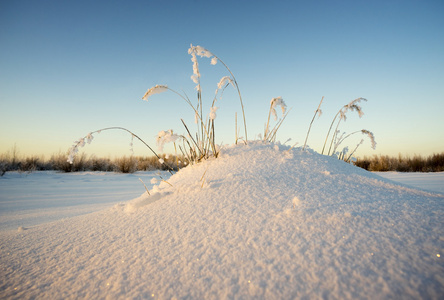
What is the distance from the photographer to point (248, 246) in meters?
0.91

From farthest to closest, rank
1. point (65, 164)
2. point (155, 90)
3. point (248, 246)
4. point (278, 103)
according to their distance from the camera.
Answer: point (65, 164)
point (278, 103)
point (155, 90)
point (248, 246)

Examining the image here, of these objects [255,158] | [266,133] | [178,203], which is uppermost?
[266,133]

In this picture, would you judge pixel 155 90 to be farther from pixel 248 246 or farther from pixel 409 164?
pixel 409 164

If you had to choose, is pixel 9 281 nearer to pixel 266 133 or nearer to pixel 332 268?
pixel 332 268

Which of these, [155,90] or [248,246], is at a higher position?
[155,90]

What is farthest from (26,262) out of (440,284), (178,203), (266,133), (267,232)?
(266,133)

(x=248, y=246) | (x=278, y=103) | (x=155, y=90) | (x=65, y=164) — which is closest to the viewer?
(x=248, y=246)

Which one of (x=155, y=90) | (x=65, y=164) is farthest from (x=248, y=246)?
(x=65, y=164)

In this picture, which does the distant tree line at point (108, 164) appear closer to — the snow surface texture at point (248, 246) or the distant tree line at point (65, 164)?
the distant tree line at point (65, 164)

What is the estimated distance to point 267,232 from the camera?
3.23 ft

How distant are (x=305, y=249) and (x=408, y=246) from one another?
0.39m

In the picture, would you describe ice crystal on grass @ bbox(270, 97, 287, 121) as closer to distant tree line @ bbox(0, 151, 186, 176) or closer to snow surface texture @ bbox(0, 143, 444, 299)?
snow surface texture @ bbox(0, 143, 444, 299)

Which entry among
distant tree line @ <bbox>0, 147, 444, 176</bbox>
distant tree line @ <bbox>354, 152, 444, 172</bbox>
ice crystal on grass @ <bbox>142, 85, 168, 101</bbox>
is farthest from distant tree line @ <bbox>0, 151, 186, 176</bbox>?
distant tree line @ <bbox>354, 152, 444, 172</bbox>

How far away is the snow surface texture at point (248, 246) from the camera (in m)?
0.72
